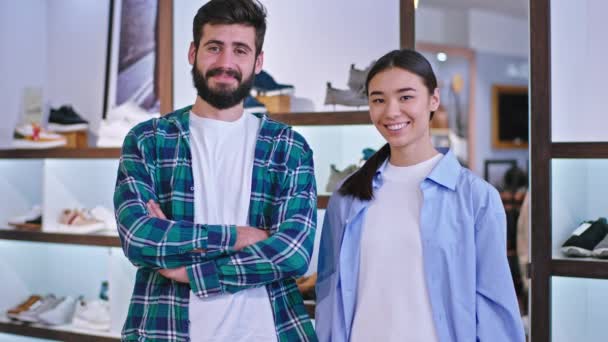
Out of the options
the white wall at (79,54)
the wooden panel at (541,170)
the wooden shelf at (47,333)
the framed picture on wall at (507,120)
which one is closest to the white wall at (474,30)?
the framed picture on wall at (507,120)

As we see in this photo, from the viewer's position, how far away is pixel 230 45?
6.89 ft

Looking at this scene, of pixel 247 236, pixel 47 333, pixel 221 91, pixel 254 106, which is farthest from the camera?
pixel 47 333

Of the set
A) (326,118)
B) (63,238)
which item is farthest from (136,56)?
(326,118)

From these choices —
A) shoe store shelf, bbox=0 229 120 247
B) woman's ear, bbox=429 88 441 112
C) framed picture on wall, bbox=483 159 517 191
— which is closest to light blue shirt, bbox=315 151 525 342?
woman's ear, bbox=429 88 441 112

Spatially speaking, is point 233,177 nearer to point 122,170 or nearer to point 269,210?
point 269,210

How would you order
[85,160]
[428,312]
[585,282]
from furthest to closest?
1. [85,160]
2. [585,282]
3. [428,312]

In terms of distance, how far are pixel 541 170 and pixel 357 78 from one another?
897 millimetres

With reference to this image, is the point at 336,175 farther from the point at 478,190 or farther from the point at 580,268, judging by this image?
the point at 478,190

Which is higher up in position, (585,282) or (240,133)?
(240,133)

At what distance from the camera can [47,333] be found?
3898mm

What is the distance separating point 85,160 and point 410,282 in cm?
269

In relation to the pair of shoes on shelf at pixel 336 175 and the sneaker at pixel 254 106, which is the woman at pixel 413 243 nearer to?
the pair of shoes on shelf at pixel 336 175

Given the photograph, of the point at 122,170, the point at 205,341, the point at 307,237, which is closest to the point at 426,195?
the point at 307,237

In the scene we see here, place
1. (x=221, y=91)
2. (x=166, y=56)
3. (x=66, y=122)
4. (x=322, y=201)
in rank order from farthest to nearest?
1. (x=66, y=122)
2. (x=166, y=56)
3. (x=322, y=201)
4. (x=221, y=91)
